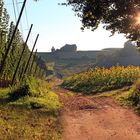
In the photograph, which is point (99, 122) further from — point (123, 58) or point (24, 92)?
point (123, 58)

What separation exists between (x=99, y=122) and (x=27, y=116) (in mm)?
4217

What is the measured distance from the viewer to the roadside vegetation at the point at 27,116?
731 inches

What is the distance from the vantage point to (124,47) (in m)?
168

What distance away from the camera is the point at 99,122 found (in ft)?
75.8

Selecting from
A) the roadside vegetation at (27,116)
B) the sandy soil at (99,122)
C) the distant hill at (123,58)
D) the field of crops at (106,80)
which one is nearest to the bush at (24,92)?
the roadside vegetation at (27,116)

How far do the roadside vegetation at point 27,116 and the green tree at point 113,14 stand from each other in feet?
20.6

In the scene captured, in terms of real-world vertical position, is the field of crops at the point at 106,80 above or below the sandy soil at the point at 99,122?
below

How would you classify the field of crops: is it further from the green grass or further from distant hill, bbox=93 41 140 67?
distant hill, bbox=93 41 140 67

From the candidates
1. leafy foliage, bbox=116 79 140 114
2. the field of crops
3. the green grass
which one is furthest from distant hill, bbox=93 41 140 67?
the green grass

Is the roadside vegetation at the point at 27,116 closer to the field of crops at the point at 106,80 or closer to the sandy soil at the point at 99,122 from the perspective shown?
the sandy soil at the point at 99,122

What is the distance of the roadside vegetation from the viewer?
18562 millimetres

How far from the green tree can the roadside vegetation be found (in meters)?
6.28

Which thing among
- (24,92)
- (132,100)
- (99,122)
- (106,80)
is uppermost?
(24,92)

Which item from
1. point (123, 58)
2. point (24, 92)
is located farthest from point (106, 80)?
point (123, 58)
